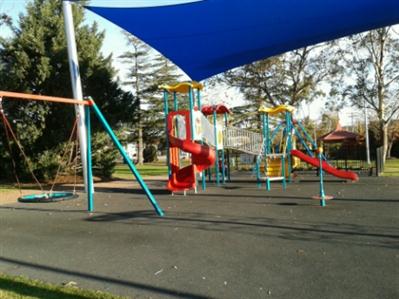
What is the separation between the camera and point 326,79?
2702cm

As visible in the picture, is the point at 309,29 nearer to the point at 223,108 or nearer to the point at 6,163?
the point at 223,108

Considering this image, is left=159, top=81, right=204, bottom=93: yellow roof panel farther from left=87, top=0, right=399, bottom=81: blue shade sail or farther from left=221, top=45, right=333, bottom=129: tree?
left=221, top=45, right=333, bottom=129: tree

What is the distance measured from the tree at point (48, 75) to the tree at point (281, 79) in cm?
1270

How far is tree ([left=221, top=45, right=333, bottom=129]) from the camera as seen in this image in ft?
90.7

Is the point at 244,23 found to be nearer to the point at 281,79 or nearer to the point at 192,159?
the point at 192,159

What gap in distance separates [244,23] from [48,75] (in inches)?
404

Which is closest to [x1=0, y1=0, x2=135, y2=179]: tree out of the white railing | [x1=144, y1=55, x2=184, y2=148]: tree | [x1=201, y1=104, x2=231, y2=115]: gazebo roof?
[x1=201, y1=104, x2=231, y2=115]: gazebo roof

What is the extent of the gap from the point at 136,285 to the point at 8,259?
2319mm

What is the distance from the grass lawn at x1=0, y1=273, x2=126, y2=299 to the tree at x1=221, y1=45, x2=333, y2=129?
25.1m

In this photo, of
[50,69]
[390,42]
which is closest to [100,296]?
[50,69]

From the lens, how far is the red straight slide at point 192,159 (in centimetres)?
1249

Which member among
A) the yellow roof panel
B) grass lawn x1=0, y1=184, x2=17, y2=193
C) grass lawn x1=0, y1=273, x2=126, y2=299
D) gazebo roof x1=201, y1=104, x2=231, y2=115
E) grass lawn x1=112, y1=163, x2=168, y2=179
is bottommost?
grass lawn x1=0, y1=273, x2=126, y2=299

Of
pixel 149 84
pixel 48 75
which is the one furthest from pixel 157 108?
pixel 48 75

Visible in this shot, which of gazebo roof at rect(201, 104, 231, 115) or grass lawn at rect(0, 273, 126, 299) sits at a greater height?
gazebo roof at rect(201, 104, 231, 115)
